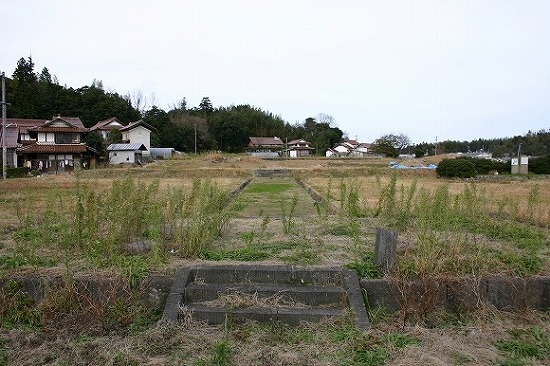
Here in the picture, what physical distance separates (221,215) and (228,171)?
22.5m

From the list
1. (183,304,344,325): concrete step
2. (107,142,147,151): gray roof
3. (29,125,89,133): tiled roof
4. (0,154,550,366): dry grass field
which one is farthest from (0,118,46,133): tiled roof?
(183,304,344,325): concrete step

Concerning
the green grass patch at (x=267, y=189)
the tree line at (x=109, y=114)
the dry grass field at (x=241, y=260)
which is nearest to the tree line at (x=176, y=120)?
the tree line at (x=109, y=114)

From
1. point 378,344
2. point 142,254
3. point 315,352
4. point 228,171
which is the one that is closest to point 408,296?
point 378,344

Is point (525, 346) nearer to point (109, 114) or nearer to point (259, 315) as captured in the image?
point (259, 315)

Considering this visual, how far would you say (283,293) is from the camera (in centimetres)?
425

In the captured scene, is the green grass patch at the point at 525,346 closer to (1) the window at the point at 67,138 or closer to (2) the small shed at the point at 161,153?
(1) the window at the point at 67,138

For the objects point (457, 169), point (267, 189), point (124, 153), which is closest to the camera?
point (267, 189)

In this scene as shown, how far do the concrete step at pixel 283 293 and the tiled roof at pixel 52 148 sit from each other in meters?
34.1

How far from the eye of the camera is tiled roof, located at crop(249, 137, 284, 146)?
64750 mm

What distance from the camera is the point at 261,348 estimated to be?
3414 mm

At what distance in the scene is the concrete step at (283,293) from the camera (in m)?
4.21

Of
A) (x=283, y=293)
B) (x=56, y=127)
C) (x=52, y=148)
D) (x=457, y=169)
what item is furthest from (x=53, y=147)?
(x=283, y=293)

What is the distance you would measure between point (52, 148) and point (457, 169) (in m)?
31.8

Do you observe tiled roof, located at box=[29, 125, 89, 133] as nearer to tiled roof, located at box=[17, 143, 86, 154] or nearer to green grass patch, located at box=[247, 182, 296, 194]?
tiled roof, located at box=[17, 143, 86, 154]
